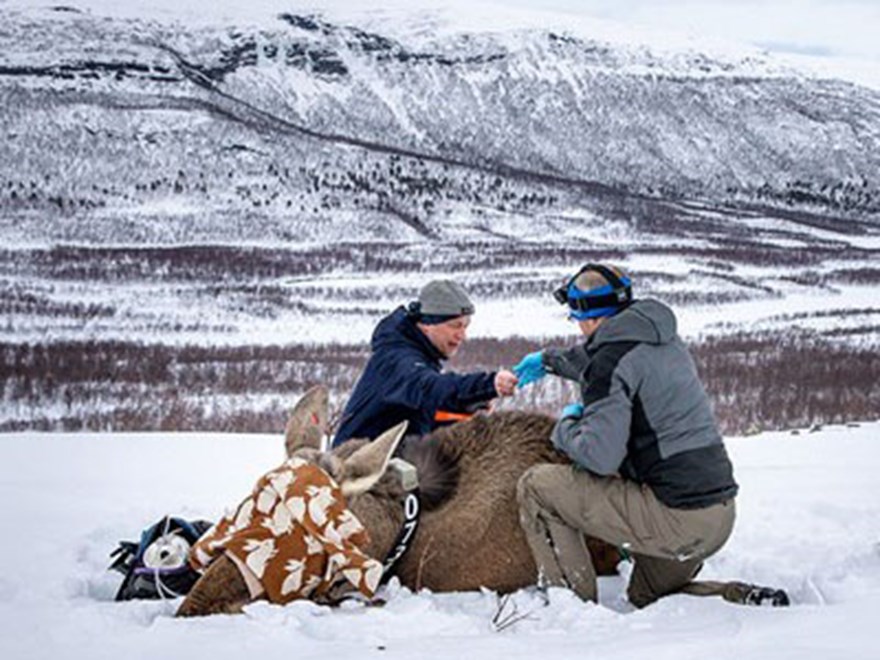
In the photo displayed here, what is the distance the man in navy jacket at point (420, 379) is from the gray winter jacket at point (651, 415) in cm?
92

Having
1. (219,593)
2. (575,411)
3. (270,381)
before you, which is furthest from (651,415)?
(270,381)

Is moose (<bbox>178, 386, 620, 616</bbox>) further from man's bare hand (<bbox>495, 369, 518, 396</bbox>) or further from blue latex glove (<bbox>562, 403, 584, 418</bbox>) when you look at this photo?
blue latex glove (<bbox>562, 403, 584, 418</bbox>)

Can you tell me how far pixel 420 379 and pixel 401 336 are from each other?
1.61ft

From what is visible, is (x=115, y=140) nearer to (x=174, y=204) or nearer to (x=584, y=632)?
(x=174, y=204)

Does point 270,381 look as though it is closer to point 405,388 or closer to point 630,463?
point 405,388

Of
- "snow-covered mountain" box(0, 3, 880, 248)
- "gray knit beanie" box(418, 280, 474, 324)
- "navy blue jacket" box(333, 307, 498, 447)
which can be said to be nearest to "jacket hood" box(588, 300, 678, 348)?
"navy blue jacket" box(333, 307, 498, 447)

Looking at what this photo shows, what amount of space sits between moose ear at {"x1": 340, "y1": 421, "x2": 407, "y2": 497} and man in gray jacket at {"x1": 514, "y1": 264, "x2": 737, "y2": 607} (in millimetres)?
705

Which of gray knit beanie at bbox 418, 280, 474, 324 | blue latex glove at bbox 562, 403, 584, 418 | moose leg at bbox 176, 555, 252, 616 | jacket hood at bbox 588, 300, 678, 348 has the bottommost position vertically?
moose leg at bbox 176, 555, 252, 616

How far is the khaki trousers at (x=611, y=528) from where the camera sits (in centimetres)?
465

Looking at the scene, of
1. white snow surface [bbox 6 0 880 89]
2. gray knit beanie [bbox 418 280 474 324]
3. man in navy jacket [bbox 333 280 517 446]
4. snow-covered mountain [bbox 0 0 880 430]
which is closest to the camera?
man in navy jacket [bbox 333 280 517 446]

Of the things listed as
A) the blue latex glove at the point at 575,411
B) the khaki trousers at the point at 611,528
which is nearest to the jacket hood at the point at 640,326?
the blue latex glove at the point at 575,411

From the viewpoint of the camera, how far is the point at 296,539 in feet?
14.7

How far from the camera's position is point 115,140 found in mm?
65938

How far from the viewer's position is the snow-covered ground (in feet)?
12.3
